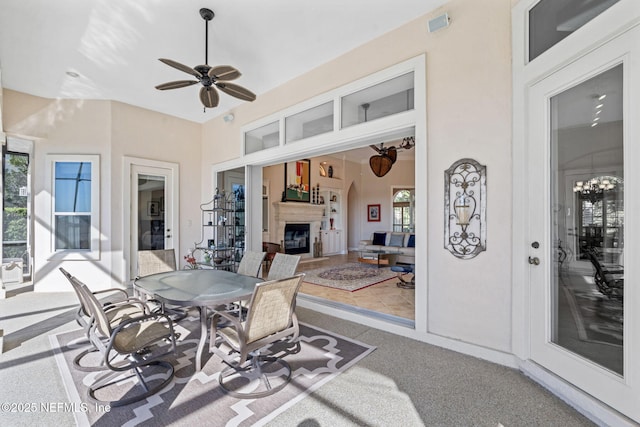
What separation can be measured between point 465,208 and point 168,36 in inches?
145

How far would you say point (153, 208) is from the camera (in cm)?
581

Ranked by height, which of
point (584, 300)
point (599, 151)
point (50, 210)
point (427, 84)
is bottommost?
point (584, 300)

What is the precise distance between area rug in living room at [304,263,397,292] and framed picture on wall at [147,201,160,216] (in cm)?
318

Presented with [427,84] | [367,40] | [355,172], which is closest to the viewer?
[427,84]

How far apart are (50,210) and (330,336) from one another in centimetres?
521

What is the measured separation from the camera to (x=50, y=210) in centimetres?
505

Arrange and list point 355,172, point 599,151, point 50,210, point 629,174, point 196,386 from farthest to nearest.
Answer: point 355,172
point 50,210
point 196,386
point 599,151
point 629,174

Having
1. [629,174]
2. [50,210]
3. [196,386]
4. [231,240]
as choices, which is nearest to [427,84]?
[629,174]

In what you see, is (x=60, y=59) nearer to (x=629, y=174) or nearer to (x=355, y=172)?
(x=629, y=174)

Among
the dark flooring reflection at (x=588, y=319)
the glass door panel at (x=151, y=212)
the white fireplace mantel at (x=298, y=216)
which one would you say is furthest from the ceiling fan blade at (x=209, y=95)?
the white fireplace mantel at (x=298, y=216)

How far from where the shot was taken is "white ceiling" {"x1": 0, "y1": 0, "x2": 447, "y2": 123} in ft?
9.64

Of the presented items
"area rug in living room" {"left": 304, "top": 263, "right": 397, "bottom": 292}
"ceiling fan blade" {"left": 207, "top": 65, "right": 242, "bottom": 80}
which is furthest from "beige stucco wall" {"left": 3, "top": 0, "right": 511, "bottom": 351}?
"area rug in living room" {"left": 304, "top": 263, "right": 397, "bottom": 292}

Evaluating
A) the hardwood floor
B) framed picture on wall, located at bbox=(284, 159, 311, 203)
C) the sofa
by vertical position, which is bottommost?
the hardwood floor

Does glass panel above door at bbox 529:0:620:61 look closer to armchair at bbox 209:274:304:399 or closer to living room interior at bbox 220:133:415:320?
armchair at bbox 209:274:304:399
